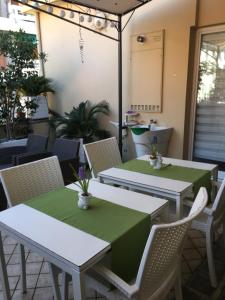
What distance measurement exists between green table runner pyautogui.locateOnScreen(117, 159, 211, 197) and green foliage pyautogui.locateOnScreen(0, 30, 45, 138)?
254cm

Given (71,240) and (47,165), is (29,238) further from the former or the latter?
(47,165)

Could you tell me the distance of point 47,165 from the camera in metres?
1.92

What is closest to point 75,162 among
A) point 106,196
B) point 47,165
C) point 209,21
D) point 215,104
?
point 47,165

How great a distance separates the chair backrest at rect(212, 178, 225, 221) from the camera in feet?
5.42

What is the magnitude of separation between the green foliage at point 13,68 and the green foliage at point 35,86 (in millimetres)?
118

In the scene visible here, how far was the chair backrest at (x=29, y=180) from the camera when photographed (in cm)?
169

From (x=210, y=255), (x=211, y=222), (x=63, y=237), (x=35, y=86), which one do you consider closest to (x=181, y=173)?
(x=211, y=222)

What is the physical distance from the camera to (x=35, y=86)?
186 inches

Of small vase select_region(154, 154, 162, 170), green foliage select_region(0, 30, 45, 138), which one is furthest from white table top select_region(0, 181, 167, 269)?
green foliage select_region(0, 30, 45, 138)

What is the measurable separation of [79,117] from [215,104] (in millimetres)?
2200

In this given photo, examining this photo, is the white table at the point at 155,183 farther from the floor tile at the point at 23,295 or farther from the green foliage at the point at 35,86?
the green foliage at the point at 35,86

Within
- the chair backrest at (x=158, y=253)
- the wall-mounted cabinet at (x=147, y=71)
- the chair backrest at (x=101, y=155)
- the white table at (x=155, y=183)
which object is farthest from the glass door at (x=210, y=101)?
the chair backrest at (x=158, y=253)

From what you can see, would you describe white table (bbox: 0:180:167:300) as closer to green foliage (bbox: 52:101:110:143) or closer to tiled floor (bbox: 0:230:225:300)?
tiled floor (bbox: 0:230:225:300)

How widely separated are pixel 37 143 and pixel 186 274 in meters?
2.41
